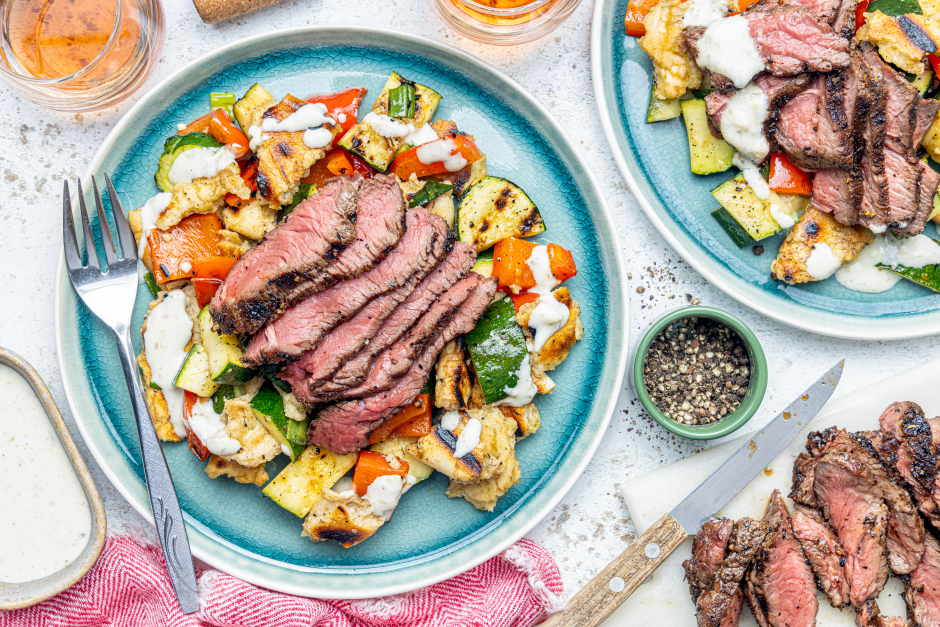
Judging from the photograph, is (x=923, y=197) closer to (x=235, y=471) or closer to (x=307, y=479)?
(x=307, y=479)

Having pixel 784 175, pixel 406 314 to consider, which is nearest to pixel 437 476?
pixel 406 314

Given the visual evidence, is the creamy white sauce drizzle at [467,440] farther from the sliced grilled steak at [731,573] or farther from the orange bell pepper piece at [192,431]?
the sliced grilled steak at [731,573]

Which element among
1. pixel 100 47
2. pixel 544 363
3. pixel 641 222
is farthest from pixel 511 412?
pixel 100 47

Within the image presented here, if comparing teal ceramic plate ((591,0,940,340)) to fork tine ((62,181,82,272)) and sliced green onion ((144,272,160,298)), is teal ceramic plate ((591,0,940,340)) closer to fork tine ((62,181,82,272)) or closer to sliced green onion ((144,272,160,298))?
sliced green onion ((144,272,160,298))

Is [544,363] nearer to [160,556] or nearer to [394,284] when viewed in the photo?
[394,284]

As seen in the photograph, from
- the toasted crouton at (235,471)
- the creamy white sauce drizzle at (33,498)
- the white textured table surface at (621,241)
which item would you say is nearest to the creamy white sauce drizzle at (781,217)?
the white textured table surface at (621,241)
